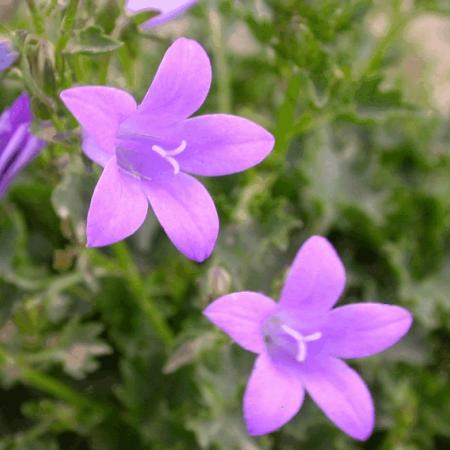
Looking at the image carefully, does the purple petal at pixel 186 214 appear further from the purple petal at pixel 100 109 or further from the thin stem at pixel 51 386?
the thin stem at pixel 51 386

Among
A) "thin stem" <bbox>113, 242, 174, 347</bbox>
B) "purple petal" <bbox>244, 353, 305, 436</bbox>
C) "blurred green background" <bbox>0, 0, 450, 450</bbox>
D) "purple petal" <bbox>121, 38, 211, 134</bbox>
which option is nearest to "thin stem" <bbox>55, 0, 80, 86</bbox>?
"blurred green background" <bbox>0, 0, 450, 450</bbox>

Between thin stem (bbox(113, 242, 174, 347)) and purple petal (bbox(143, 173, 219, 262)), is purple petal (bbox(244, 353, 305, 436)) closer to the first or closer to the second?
purple petal (bbox(143, 173, 219, 262))

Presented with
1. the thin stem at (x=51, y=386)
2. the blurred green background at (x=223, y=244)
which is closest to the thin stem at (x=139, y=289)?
the blurred green background at (x=223, y=244)

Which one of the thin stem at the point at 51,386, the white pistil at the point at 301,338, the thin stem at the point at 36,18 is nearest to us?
the thin stem at the point at 36,18

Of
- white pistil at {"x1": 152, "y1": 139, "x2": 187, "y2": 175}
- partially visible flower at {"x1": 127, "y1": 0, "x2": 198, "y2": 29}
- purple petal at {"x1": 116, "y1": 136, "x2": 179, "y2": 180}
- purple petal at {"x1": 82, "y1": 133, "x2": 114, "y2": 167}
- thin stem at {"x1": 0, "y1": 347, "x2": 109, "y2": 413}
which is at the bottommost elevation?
thin stem at {"x1": 0, "y1": 347, "x2": 109, "y2": 413}

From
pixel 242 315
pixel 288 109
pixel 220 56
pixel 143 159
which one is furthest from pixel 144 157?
pixel 220 56
